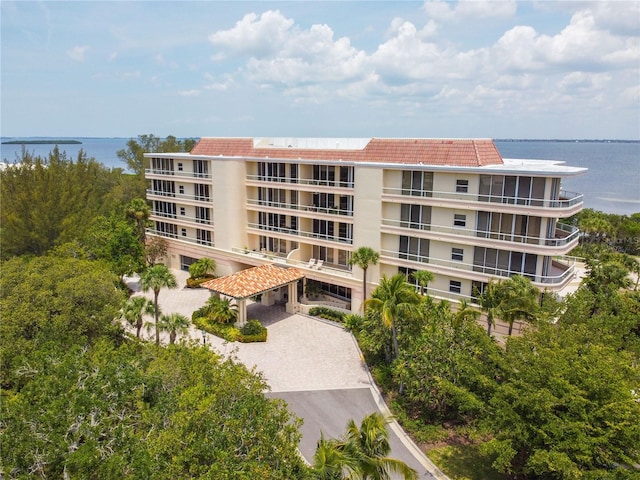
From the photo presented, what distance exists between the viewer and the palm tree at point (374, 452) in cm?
1493

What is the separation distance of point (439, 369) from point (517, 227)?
43.7 ft

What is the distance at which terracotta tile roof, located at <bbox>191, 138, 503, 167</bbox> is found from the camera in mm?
34844

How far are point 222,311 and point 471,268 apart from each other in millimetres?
20110

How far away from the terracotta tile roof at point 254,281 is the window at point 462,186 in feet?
52.4

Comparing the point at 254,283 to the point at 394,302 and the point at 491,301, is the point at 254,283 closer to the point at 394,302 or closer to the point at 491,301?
the point at 394,302

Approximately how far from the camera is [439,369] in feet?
80.9

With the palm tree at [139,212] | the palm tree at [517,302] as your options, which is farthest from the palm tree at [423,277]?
the palm tree at [139,212]

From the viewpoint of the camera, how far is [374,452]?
51.0 feet

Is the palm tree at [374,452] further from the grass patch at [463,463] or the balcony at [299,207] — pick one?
the balcony at [299,207]

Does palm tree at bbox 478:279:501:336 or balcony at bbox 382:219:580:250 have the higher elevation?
balcony at bbox 382:219:580:250

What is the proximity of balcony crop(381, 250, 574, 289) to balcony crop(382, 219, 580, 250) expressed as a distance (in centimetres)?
197

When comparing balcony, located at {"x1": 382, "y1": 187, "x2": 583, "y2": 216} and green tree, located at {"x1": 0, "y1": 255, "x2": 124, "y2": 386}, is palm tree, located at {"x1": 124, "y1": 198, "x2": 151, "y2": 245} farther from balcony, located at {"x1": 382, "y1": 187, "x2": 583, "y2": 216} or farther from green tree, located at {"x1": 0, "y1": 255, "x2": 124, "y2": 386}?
balcony, located at {"x1": 382, "y1": 187, "x2": 583, "y2": 216}

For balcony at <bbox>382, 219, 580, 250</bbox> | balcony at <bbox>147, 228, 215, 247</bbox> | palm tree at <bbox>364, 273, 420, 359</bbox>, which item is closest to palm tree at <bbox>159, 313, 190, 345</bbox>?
palm tree at <bbox>364, 273, 420, 359</bbox>

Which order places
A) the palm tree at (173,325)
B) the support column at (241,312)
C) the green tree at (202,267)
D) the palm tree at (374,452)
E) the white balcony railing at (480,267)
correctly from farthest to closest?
the green tree at (202,267), the support column at (241,312), the white balcony railing at (480,267), the palm tree at (173,325), the palm tree at (374,452)
